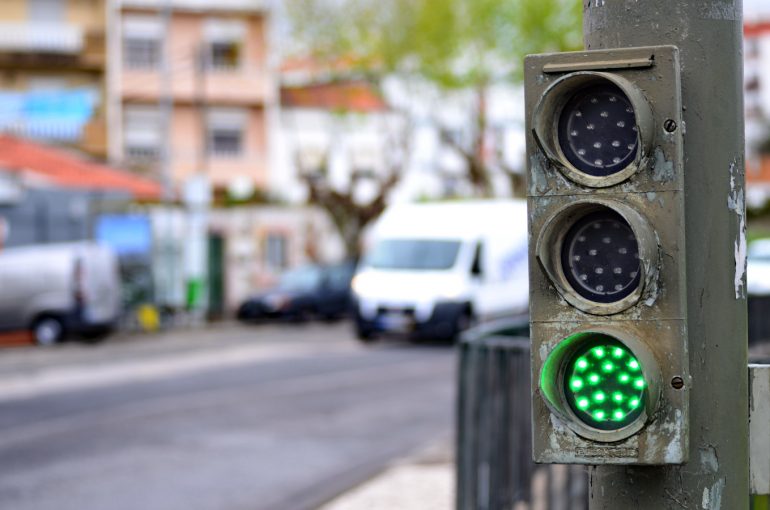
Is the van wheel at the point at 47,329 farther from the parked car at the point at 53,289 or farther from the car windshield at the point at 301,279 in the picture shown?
the car windshield at the point at 301,279

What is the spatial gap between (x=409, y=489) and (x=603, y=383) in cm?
706

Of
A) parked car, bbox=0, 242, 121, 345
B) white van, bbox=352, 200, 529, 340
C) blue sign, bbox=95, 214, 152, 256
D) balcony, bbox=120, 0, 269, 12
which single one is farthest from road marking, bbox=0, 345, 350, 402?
balcony, bbox=120, 0, 269, 12

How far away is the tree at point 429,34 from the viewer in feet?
148

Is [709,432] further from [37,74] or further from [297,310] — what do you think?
[37,74]

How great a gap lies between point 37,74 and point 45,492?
4456cm

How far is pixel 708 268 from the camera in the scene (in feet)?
8.46

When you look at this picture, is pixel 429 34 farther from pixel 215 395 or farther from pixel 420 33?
pixel 215 395

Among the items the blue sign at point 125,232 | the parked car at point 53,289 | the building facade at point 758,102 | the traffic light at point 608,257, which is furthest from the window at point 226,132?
the traffic light at point 608,257

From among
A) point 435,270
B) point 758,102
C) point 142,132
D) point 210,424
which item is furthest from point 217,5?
point 758,102

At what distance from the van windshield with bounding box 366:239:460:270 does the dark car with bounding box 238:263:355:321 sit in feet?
32.9

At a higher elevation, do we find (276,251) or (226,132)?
(226,132)

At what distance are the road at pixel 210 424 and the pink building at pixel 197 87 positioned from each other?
1161 inches

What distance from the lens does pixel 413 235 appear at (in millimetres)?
25656

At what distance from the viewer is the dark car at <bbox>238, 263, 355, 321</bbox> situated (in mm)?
35344
